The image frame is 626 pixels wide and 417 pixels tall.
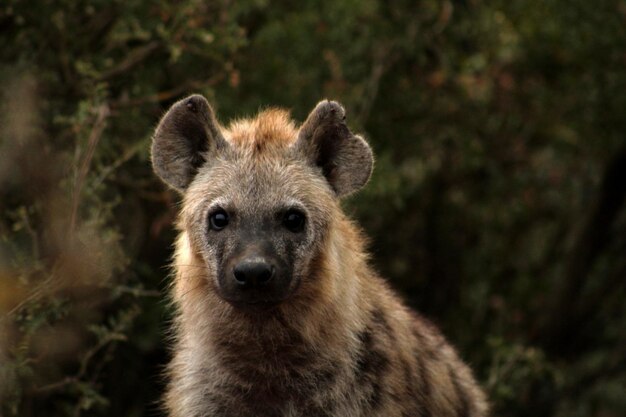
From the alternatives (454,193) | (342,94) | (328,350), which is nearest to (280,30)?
(342,94)

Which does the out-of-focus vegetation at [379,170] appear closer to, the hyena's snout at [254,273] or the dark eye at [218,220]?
the dark eye at [218,220]

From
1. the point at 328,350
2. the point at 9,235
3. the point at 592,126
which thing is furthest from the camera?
the point at 592,126

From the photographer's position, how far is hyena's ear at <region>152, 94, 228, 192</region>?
515 cm

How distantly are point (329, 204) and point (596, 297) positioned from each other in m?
4.62

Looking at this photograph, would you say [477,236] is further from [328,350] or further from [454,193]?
[328,350]

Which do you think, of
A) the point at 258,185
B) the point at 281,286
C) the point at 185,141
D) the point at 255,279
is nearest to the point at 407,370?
the point at 281,286

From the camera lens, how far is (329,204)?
5121mm

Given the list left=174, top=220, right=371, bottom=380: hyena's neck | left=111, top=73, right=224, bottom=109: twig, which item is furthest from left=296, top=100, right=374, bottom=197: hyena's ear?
left=111, top=73, right=224, bottom=109: twig

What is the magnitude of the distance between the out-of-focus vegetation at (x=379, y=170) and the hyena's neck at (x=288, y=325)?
0.74 m

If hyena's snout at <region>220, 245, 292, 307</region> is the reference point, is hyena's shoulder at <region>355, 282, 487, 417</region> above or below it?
below

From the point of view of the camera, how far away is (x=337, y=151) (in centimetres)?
519

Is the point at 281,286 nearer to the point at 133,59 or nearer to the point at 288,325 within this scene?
the point at 288,325

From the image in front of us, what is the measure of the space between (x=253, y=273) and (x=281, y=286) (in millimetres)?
190

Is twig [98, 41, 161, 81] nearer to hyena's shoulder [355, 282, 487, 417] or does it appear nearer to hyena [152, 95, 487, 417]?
hyena [152, 95, 487, 417]
